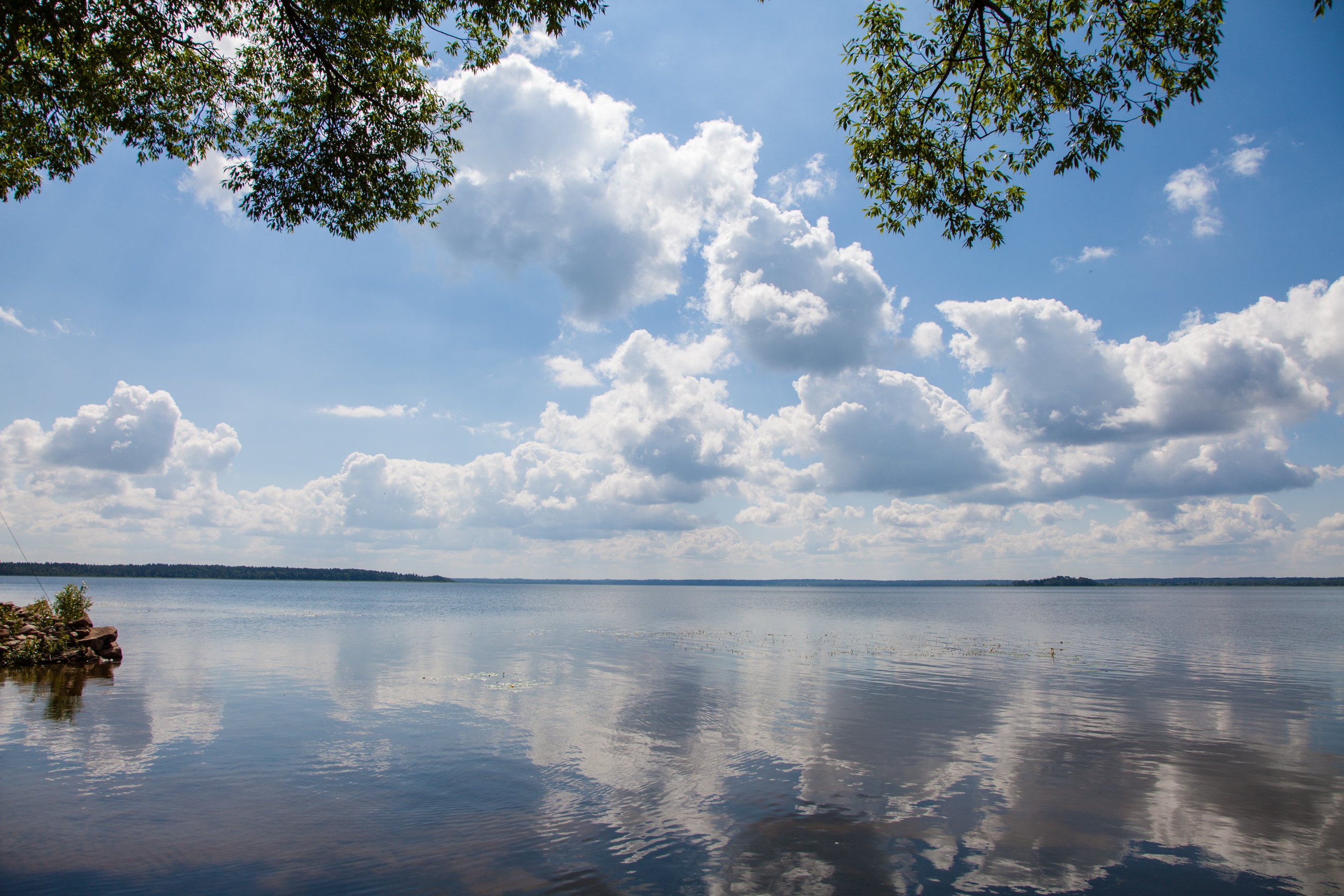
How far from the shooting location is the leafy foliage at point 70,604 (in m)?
33.8

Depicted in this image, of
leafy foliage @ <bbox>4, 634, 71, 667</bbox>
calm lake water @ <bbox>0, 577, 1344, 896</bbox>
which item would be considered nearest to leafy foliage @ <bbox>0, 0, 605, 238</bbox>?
calm lake water @ <bbox>0, 577, 1344, 896</bbox>

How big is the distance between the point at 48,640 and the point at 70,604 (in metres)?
4.60

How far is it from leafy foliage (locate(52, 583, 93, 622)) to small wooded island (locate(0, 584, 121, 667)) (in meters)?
0.03

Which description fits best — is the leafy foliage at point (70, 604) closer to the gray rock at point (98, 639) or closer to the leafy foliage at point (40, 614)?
the leafy foliage at point (40, 614)


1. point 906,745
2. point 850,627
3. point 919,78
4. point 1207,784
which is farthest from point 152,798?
point 850,627

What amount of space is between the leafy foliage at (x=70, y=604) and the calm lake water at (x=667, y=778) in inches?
156

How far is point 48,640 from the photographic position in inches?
1208

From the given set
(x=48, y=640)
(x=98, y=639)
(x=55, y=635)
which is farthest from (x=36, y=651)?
(x=98, y=639)

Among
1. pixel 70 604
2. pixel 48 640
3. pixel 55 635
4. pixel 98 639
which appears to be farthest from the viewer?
pixel 70 604

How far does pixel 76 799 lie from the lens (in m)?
13.0

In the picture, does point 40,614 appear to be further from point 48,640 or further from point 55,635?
point 48,640

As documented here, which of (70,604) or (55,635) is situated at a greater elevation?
(70,604)

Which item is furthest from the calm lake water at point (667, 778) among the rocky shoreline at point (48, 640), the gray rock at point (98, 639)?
the rocky shoreline at point (48, 640)

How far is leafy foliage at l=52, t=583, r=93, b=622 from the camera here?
33781mm
